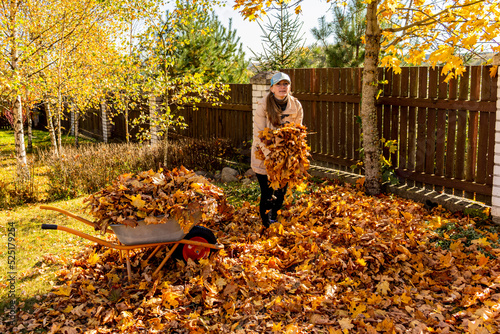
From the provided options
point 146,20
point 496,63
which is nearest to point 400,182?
point 496,63

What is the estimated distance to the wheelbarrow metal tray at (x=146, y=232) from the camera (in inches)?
144

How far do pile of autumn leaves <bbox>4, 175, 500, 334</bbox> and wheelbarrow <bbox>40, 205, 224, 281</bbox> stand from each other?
0.15 m

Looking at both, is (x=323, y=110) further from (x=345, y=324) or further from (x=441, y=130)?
(x=345, y=324)

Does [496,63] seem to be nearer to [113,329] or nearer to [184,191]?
[184,191]

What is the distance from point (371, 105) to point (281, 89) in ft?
7.05

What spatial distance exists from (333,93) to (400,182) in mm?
1944

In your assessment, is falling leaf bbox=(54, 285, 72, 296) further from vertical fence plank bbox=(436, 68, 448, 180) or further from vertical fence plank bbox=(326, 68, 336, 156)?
vertical fence plank bbox=(326, 68, 336, 156)

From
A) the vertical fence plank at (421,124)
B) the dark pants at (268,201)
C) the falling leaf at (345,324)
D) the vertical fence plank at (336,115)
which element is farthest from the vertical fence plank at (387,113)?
the falling leaf at (345,324)

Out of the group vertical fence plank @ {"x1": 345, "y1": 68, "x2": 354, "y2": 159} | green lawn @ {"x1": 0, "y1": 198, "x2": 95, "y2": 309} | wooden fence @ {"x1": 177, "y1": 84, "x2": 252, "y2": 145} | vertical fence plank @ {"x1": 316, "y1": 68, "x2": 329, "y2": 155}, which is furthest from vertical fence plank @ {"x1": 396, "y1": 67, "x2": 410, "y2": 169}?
green lawn @ {"x1": 0, "y1": 198, "x2": 95, "y2": 309}

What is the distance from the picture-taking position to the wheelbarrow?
366 centimetres

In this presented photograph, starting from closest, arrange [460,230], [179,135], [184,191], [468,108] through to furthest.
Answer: [184,191], [460,230], [468,108], [179,135]

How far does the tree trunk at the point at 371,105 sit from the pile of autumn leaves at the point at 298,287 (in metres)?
1.41

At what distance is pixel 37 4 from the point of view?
9.73 metres

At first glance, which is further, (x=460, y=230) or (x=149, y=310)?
(x=460, y=230)
